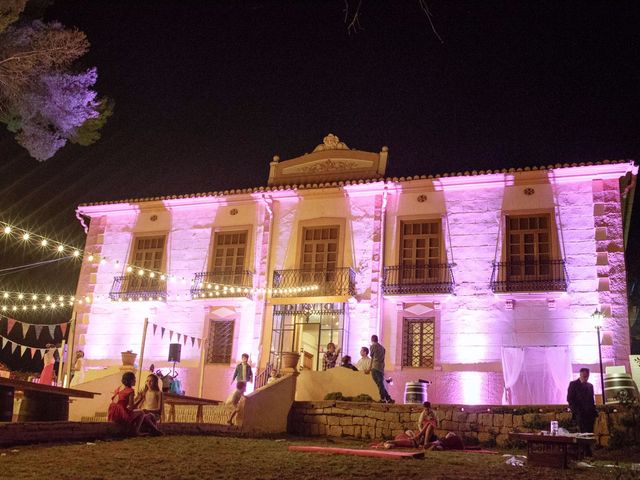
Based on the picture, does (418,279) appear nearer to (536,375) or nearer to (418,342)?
(418,342)

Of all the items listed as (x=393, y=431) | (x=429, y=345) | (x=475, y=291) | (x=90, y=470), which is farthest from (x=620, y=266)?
(x=90, y=470)

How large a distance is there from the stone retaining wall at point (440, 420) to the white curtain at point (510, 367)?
3077 millimetres

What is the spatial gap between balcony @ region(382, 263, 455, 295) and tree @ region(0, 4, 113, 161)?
8.34m

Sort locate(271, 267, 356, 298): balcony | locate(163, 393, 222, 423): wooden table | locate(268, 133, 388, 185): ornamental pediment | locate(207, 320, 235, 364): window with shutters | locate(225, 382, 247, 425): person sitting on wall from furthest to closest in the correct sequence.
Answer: locate(268, 133, 388, 185): ornamental pediment
locate(207, 320, 235, 364): window with shutters
locate(271, 267, 356, 298): balcony
locate(163, 393, 222, 423): wooden table
locate(225, 382, 247, 425): person sitting on wall

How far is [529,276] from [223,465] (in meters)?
10.6

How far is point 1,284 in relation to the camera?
24.0 meters

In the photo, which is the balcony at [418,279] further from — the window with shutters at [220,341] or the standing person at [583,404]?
the standing person at [583,404]

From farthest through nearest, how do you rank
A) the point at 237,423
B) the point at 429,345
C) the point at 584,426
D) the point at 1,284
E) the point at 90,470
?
the point at 1,284
the point at 429,345
the point at 237,423
the point at 584,426
the point at 90,470

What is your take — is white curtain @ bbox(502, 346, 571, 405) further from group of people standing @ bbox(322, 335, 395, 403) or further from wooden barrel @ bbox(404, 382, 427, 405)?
group of people standing @ bbox(322, 335, 395, 403)

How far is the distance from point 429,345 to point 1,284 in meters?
15.4

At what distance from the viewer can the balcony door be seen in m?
18.1

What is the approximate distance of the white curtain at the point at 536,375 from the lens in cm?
1524

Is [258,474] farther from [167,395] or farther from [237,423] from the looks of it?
[167,395]

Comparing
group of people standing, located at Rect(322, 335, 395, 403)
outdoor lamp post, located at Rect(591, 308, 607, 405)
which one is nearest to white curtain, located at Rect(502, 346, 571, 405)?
outdoor lamp post, located at Rect(591, 308, 607, 405)
